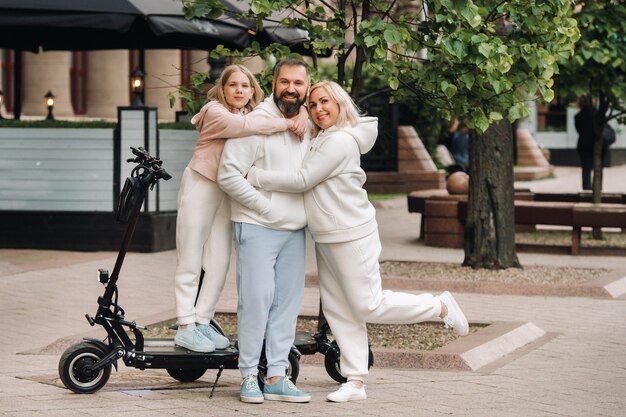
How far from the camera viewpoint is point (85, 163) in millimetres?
16281

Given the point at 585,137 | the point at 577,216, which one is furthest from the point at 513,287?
the point at 585,137

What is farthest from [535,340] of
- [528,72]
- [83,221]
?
[83,221]

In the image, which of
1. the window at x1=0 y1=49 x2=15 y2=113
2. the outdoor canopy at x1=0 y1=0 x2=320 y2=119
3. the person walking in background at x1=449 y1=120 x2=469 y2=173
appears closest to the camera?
the outdoor canopy at x1=0 y1=0 x2=320 y2=119

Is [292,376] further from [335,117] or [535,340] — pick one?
[535,340]

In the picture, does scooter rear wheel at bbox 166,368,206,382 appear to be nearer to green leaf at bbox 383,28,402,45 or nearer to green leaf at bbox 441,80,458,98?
green leaf at bbox 383,28,402,45

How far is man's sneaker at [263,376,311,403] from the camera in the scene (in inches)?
295

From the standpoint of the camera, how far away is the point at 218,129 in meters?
7.54

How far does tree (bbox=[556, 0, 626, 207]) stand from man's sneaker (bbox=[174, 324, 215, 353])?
8.91m

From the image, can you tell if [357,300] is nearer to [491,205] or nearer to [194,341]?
[194,341]

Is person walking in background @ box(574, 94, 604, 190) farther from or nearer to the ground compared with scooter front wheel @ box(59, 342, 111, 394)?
farther from the ground

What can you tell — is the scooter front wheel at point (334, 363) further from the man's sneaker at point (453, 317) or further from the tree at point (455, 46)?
the tree at point (455, 46)

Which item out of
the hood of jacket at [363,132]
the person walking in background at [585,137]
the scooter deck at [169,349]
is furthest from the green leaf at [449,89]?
the person walking in background at [585,137]

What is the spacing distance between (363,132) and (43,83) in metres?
23.9

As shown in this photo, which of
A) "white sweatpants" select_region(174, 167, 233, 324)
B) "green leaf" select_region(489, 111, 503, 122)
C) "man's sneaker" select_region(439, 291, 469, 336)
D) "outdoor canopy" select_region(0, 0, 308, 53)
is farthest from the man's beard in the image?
"outdoor canopy" select_region(0, 0, 308, 53)
